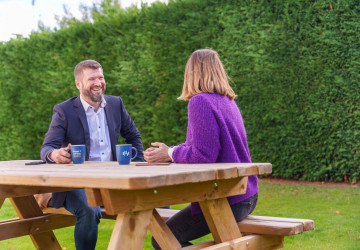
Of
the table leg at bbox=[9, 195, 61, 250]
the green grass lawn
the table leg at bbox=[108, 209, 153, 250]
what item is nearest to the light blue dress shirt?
the table leg at bbox=[9, 195, 61, 250]

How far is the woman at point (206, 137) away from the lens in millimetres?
2883

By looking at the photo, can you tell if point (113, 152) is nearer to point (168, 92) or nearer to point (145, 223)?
point (145, 223)

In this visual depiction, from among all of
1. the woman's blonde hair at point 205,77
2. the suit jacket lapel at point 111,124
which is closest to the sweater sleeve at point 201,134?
the woman's blonde hair at point 205,77

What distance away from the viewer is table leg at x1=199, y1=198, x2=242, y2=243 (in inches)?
108

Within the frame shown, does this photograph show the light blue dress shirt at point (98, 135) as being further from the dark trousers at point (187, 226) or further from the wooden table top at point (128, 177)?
the wooden table top at point (128, 177)

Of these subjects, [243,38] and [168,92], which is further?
[168,92]

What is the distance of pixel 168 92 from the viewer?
8.52 meters

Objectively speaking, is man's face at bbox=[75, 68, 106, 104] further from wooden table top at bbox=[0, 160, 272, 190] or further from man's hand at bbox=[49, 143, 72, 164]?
wooden table top at bbox=[0, 160, 272, 190]

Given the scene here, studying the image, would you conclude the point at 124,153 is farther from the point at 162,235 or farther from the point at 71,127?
the point at 71,127

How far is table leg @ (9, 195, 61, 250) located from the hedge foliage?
4.44 meters

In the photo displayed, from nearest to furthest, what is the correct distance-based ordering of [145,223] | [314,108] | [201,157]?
[145,223], [201,157], [314,108]

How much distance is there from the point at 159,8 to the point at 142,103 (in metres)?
1.67

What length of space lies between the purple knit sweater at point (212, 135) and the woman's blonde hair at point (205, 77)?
5 centimetres

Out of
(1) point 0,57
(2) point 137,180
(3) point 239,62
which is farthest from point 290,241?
(1) point 0,57
